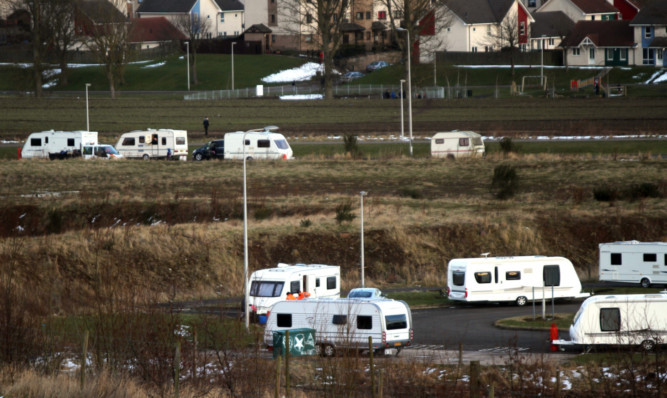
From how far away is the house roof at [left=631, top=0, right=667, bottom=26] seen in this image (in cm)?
11262

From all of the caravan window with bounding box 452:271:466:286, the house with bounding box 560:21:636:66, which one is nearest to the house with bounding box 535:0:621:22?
the house with bounding box 560:21:636:66

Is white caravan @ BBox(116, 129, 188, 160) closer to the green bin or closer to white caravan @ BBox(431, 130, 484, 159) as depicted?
white caravan @ BBox(431, 130, 484, 159)

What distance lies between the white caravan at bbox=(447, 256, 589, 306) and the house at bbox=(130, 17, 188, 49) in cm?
12143

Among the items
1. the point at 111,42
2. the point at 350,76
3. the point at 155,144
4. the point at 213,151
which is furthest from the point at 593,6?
the point at 155,144

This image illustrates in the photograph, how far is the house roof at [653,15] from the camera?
11262cm

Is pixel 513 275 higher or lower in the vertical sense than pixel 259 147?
lower

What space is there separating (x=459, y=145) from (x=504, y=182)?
983cm

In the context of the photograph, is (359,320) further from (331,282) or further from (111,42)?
(111,42)

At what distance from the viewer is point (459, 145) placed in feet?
206

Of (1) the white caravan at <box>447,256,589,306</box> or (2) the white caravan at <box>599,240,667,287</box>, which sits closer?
(1) the white caravan at <box>447,256,589,306</box>

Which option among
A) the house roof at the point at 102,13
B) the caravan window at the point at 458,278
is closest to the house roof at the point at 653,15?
the house roof at the point at 102,13

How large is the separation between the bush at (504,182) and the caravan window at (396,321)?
27.1 meters

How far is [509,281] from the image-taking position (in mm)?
35594

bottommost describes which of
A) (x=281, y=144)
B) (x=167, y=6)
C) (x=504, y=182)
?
(x=504, y=182)
